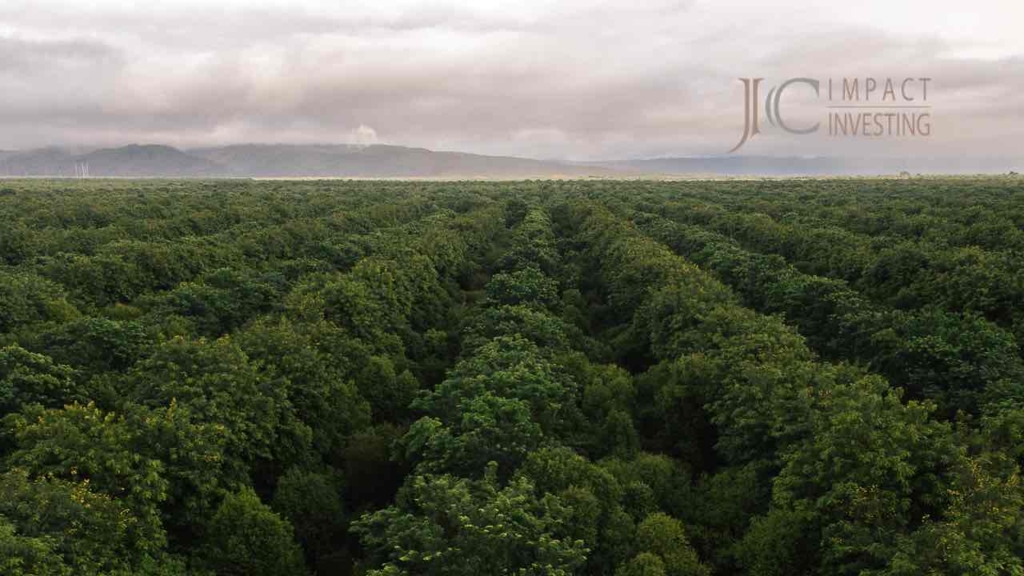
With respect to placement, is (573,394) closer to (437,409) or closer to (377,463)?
(437,409)

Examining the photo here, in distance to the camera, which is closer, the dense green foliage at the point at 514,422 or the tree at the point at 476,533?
the tree at the point at 476,533

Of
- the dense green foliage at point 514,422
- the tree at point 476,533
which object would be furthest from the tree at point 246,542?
the tree at point 476,533

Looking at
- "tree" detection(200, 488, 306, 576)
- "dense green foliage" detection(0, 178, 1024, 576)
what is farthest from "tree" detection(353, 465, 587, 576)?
"tree" detection(200, 488, 306, 576)

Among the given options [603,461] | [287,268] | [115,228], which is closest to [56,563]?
[603,461]

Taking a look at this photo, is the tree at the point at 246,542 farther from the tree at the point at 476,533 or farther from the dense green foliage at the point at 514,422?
the tree at the point at 476,533

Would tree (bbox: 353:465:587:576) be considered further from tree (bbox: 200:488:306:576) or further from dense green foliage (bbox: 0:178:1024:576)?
tree (bbox: 200:488:306:576)

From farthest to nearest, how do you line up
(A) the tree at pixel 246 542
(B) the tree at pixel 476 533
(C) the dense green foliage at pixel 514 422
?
(A) the tree at pixel 246 542, (C) the dense green foliage at pixel 514 422, (B) the tree at pixel 476 533

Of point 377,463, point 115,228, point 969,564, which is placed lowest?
point 377,463

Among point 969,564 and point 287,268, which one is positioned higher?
point 287,268
